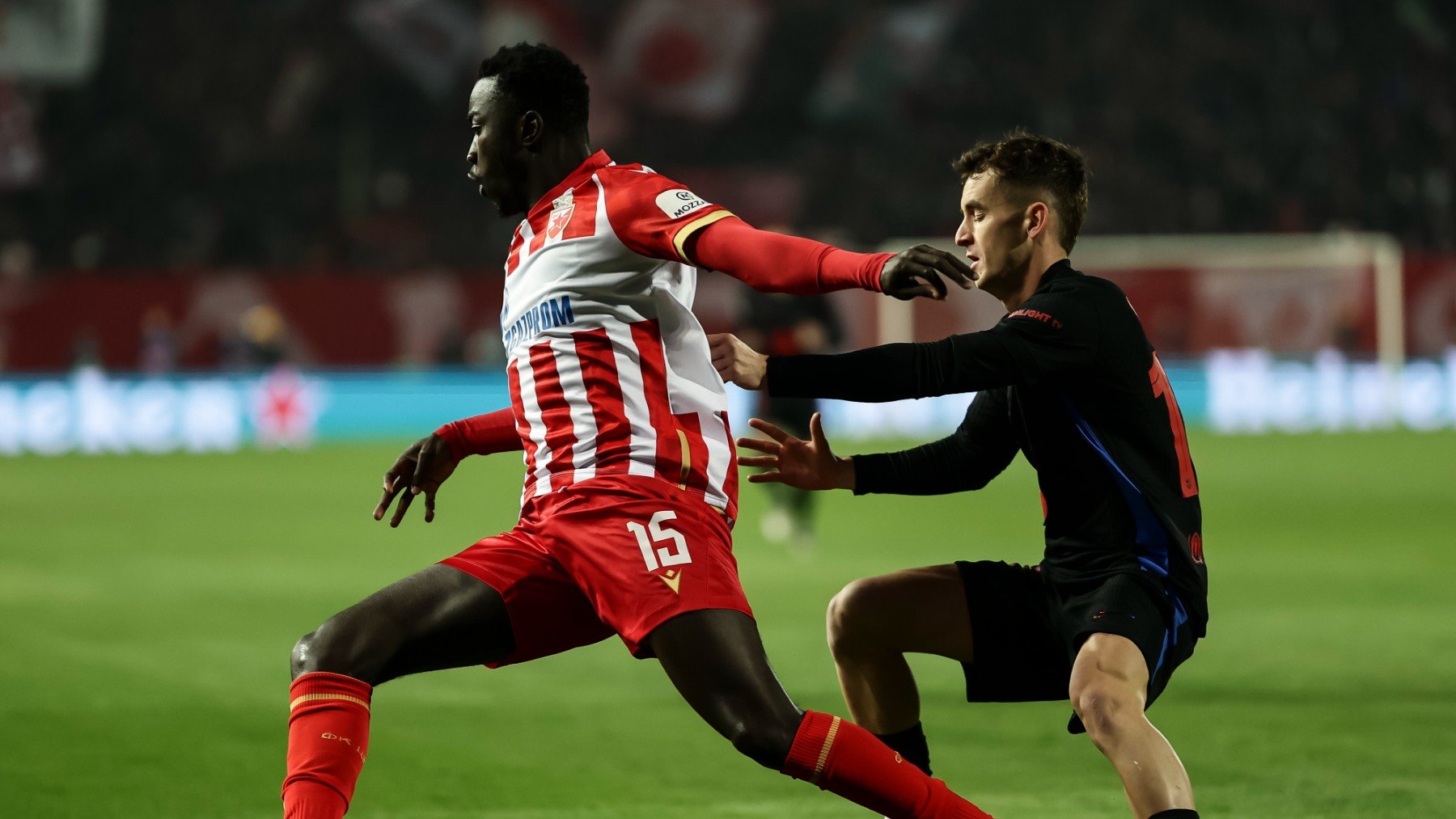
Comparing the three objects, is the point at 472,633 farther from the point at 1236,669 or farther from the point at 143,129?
the point at 143,129

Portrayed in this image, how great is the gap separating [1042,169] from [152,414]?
755 inches

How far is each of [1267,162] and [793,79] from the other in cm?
868

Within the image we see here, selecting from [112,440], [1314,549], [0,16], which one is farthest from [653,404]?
[0,16]

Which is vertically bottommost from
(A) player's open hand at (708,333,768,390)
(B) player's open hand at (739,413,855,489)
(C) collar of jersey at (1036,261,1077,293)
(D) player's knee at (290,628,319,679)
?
(D) player's knee at (290,628,319,679)

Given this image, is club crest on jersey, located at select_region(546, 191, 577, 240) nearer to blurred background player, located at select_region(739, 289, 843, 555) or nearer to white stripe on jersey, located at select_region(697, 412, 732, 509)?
white stripe on jersey, located at select_region(697, 412, 732, 509)

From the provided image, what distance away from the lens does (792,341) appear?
40.1 ft

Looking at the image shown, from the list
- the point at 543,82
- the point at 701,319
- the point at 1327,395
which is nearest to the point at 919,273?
the point at 543,82

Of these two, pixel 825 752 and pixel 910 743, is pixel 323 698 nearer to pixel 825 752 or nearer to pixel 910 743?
pixel 825 752

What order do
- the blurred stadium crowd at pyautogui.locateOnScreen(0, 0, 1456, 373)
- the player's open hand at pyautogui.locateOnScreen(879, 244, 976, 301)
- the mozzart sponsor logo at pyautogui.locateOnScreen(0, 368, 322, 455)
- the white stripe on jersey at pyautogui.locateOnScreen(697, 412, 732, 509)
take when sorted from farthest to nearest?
1. the blurred stadium crowd at pyautogui.locateOnScreen(0, 0, 1456, 373)
2. the mozzart sponsor logo at pyautogui.locateOnScreen(0, 368, 322, 455)
3. the white stripe on jersey at pyautogui.locateOnScreen(697, 412, 732, 509)
4. the player's open hand at pyautogui.locateOnScreen(879, 244, 976, 301)

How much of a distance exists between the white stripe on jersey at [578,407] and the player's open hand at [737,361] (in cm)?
41

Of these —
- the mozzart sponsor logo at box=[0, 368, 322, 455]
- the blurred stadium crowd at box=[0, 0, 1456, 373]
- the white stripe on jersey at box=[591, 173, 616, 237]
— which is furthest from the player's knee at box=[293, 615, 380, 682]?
the blurred stadium crowd at box=[0, 0, 1456, 373]

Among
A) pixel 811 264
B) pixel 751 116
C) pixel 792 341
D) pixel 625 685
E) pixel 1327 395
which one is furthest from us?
pixel 751 116

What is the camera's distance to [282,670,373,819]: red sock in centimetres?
384

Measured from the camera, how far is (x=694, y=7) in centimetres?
3306
